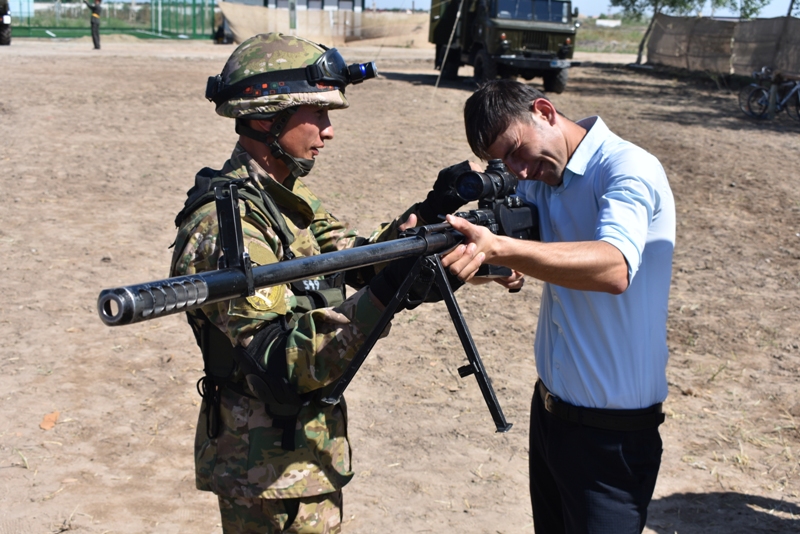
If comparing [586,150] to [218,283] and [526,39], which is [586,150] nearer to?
[218,283]

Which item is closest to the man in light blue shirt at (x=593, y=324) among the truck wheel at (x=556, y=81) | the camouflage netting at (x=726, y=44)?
the truck wheel at (x=556, y=81)

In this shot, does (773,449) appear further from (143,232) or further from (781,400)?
(143,232)

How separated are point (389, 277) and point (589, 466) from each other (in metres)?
0.94

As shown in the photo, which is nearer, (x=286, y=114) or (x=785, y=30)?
(x=286, y=114)

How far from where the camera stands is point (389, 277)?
219 centimetres

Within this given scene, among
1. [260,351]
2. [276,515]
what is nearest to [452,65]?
[276,515]

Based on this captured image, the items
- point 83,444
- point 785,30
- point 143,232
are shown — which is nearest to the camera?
point 83,444

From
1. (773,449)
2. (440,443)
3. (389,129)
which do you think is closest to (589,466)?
(440,443)

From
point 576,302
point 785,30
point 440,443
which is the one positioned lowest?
point 440,443

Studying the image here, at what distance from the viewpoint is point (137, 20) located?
4000 centimetres

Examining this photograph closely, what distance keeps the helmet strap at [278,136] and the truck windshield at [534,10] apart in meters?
17.2

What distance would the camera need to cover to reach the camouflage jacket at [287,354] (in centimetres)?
217

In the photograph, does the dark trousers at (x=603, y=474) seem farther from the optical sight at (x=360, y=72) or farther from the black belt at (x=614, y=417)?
the optical sight at (x=360, y=72)

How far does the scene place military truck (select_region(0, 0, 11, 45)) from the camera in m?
23.8
